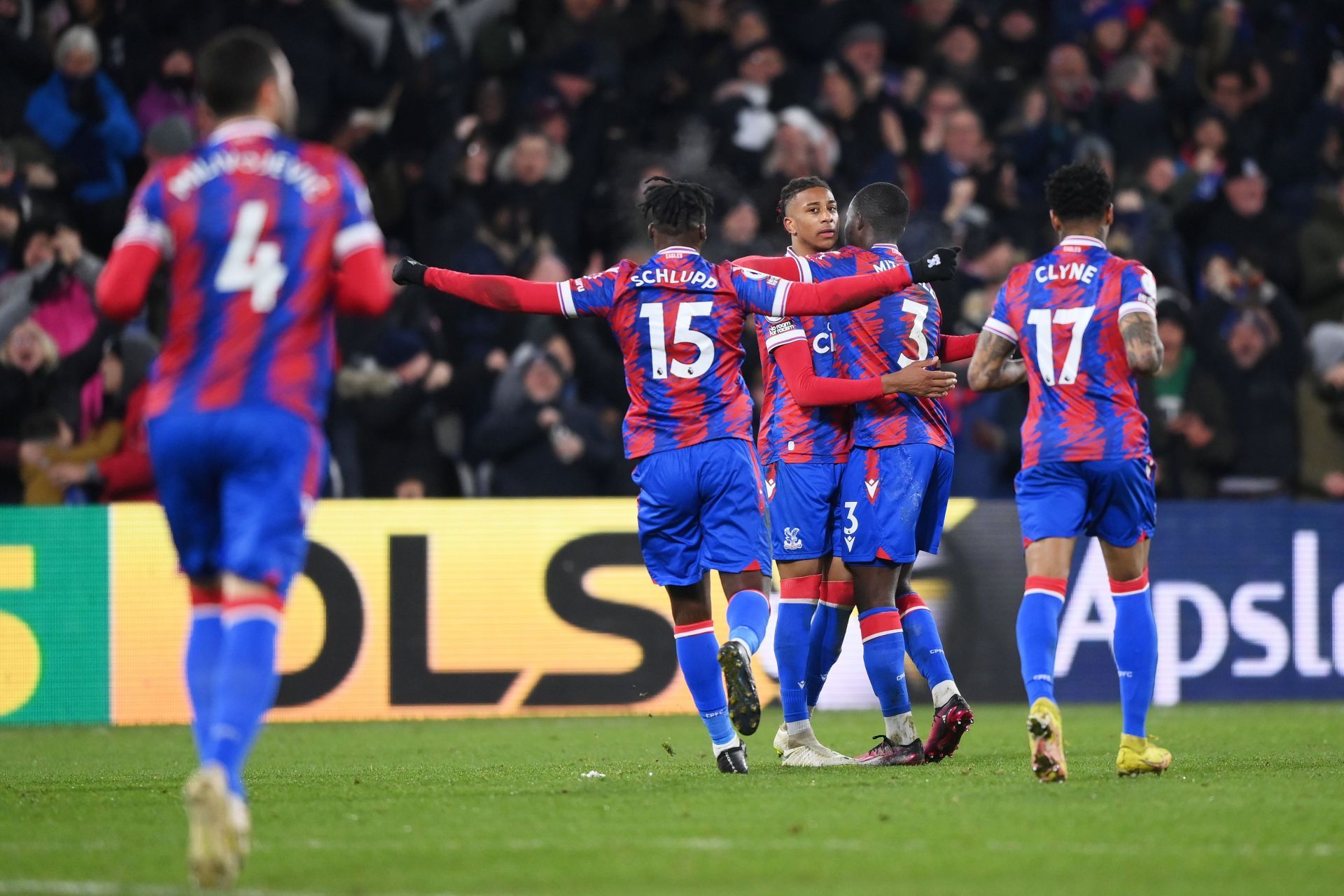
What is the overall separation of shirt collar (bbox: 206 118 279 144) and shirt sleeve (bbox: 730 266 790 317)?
256 centimetres

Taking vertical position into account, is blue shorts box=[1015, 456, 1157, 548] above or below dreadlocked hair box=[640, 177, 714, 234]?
below

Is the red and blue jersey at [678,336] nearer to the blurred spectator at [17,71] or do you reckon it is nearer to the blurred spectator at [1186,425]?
the blurred spectator at [1186,425]

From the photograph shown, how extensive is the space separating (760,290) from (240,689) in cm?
314

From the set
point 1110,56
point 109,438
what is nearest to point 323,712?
point 109,438

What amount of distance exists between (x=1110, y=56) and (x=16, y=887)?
45.0 ft

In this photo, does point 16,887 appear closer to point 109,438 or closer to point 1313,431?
point 109,438

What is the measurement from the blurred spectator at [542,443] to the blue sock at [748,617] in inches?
204

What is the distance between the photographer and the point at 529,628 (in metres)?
11.8

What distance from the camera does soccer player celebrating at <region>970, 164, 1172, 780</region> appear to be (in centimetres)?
702

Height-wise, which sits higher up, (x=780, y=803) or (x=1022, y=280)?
(x=1022, y=280)

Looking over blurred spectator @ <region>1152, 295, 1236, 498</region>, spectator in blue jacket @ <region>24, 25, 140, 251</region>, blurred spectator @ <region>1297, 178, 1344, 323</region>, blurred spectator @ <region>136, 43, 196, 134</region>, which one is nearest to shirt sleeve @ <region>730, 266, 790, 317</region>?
blurred spectator @ <region>1152, 295, 1236, 498</region>

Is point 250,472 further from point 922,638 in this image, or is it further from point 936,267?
point 922,638

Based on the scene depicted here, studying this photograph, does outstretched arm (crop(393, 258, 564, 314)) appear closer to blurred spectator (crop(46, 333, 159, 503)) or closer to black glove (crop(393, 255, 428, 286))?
A: black glove (crop(393, 255, 428, 286))

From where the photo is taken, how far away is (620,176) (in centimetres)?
1429
